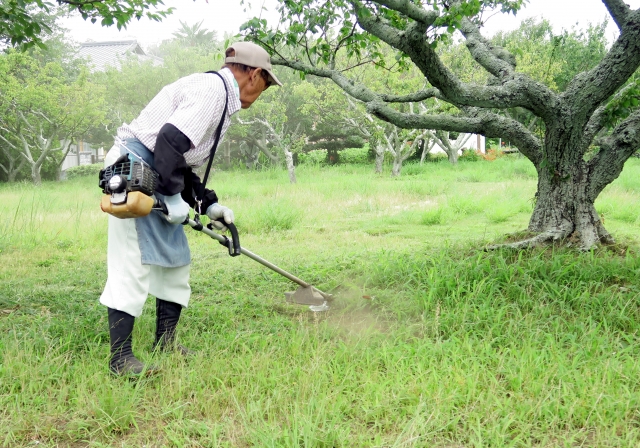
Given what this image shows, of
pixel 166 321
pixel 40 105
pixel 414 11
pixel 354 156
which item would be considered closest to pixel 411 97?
pixel 414 11

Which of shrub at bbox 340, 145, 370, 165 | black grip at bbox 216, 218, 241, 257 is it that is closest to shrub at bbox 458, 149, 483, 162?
shrub at bbox 340, 145, 370, 165

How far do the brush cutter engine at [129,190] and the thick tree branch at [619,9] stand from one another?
3.73 m

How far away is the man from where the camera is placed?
254 centimetres

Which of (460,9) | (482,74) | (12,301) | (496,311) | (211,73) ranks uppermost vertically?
(482,74)

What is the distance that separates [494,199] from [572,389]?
22.9 ft

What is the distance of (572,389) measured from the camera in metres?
2.41

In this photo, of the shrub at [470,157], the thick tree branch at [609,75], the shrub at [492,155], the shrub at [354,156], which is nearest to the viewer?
the thick tree branch at [609,75]

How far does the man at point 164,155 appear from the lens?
2539mm

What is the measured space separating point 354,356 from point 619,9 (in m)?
3.40

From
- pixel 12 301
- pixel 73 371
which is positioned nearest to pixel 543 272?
pixel 73 371

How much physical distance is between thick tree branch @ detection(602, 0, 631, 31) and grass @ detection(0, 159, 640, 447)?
1873 millimetres

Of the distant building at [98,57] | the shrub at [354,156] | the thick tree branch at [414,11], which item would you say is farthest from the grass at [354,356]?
the distant building at [98,57]

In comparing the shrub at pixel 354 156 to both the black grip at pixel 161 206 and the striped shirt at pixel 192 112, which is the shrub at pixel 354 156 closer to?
the striped shirt at pixel 192 112

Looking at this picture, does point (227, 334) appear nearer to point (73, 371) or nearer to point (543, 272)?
point (73, 371)
